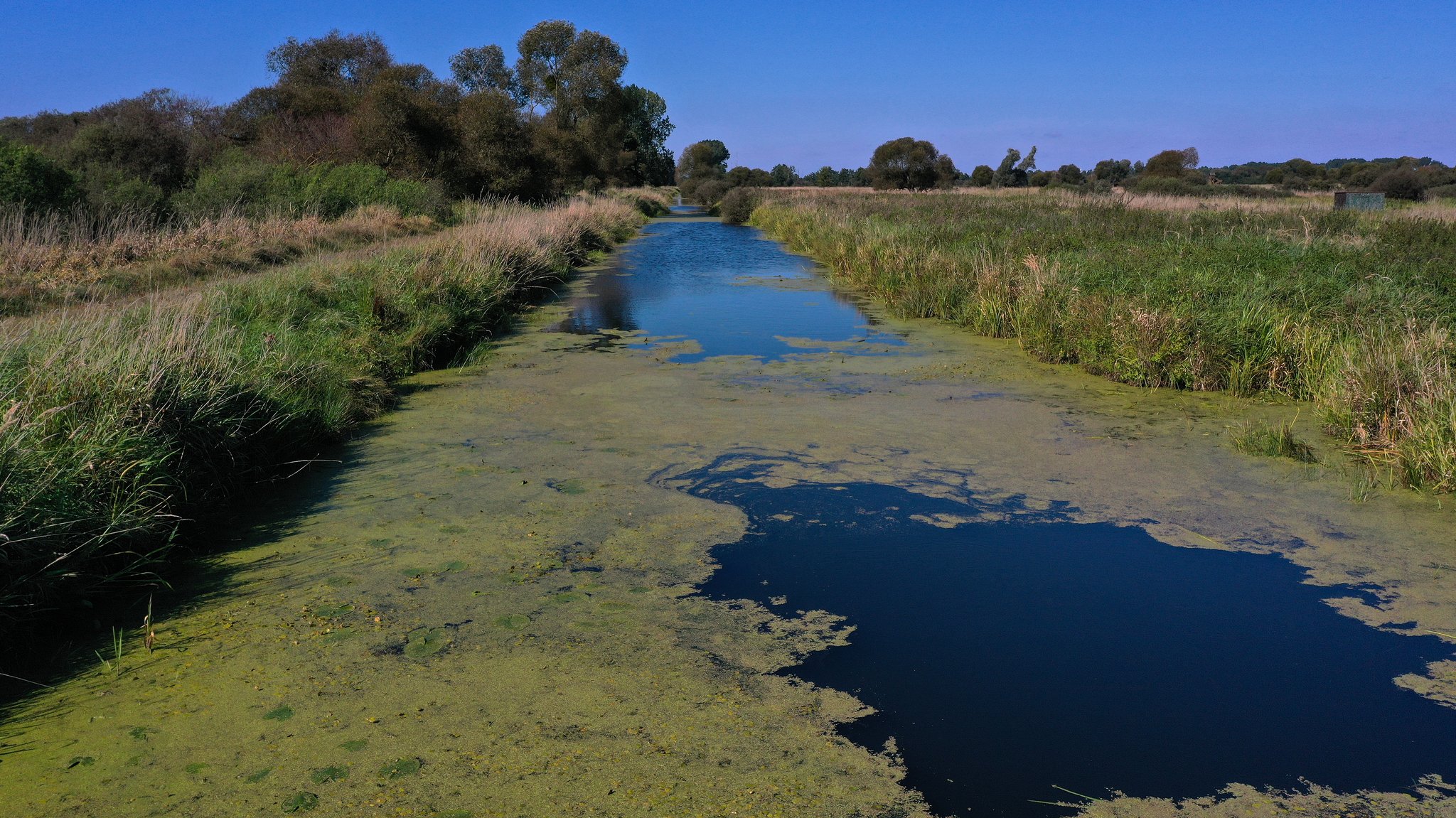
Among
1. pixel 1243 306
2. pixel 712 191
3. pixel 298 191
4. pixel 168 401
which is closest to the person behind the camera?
pixel 168 401

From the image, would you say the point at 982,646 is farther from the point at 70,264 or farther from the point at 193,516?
the point at 70,264

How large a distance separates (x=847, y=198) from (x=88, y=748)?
28.8 meters

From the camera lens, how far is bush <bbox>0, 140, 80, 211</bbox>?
475 inches

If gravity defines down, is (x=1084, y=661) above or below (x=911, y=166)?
below

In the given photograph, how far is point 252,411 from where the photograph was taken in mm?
5098

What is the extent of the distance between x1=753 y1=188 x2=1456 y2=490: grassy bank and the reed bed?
799cm

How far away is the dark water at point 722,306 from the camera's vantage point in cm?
998

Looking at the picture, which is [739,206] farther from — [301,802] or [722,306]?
[301,802]

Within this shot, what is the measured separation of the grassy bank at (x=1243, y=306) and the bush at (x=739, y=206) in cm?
2499

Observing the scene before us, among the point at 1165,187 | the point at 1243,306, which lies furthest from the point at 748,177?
the point at 1243,306

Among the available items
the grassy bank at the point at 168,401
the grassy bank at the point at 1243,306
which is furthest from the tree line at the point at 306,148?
the grassy bank at the point at 1243,306

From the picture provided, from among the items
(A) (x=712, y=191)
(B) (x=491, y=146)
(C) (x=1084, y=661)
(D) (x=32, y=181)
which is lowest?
(C) (x=1084, y=661)

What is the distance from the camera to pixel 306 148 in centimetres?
2214

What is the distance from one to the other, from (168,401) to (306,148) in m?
20.0
